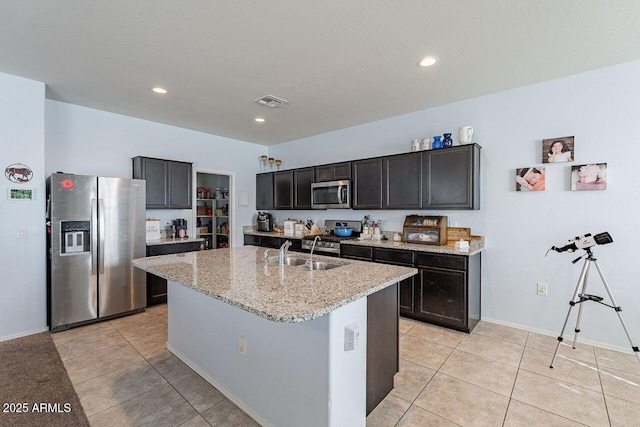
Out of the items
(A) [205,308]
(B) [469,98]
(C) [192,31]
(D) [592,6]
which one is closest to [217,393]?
(A) [205,308]

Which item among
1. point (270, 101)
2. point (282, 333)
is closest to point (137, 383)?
point (282, 333)

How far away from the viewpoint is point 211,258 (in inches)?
103

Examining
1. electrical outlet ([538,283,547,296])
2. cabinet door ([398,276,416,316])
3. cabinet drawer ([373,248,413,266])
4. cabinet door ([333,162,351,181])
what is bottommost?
cabinet door ([398,276,416,316])

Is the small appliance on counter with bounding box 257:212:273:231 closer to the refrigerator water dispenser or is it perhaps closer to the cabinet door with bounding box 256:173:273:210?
the cabinet door with bounding box 256:173:273:210

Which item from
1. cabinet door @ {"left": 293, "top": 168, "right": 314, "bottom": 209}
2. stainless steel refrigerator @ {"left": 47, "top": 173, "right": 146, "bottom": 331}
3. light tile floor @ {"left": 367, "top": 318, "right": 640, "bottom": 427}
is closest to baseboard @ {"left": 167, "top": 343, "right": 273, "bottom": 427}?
light tile floor @ {"left": 367, "top": 318, "right": 640, "bottom": 427}

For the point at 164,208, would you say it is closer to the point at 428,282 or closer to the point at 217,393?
the point at 217,393

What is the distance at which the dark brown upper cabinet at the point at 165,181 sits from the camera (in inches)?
162

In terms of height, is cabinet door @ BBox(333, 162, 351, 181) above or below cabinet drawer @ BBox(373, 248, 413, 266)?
above

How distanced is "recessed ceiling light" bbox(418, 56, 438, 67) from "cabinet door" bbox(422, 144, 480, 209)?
1.09 metres

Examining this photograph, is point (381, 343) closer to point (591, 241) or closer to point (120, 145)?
point (591, 241)

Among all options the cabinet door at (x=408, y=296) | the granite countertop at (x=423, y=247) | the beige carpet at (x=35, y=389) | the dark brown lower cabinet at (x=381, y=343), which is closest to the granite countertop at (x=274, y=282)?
the dark brown lower cabinet at (x=381, y=343)

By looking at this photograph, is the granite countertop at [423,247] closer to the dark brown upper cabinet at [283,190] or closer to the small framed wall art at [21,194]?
the dark brown upper cabinet at [283,190]

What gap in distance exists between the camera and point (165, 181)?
4.29 m

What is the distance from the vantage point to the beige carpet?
1.86 metres
